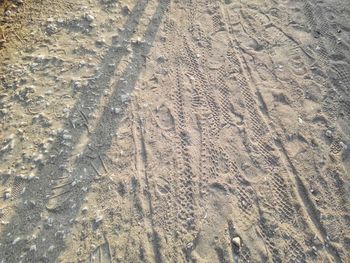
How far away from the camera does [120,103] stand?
145 inches

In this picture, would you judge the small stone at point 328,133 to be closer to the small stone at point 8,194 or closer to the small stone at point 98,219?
the small stone at point 98,219

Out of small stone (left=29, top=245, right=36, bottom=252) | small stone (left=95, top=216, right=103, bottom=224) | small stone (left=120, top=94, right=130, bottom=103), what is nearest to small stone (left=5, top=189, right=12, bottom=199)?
small stone (left=29, top=245, right=36, bottom=252)

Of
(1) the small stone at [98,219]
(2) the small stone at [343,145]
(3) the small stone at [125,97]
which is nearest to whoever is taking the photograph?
(1) the small stone at [98,219]

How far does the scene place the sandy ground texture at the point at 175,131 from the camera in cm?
299

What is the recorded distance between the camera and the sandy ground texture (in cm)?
299

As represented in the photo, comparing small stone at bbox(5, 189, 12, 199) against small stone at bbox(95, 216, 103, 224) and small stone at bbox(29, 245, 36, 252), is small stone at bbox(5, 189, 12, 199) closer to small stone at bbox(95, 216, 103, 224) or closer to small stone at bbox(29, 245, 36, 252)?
small stone at bbox(29, 245, 36, 252)

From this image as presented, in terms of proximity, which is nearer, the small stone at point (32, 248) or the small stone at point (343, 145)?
the small stone at point (32, 248)

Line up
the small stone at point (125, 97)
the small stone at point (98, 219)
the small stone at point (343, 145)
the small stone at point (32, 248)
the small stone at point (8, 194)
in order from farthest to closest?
1. the small stone at point (125, 97)
2. the small stone at point (343, 145)
3. the small stone at point (8, 194)
4. the small stone at point (98, 219)
5. the small stone at point (32, 248)

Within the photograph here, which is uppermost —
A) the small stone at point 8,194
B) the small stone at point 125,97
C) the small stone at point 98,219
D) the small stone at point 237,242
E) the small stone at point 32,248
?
the small stone at point 125,97

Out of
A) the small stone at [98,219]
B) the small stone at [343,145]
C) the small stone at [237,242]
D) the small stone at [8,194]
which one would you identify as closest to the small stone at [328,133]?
the small stone at [343,145]

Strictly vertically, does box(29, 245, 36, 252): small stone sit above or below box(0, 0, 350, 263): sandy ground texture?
below

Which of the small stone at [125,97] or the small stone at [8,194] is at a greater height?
the small stone at [125,97]

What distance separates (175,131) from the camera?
139 inches

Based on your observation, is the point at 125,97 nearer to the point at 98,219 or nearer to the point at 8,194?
the point at 98,219
